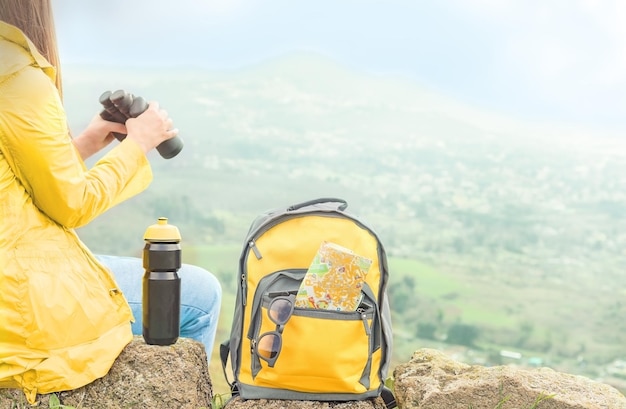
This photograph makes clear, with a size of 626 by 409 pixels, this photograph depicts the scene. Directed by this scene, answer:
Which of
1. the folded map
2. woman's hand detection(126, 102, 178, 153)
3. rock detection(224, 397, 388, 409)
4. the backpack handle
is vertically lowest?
rock detection(224, 397, 388, 409)

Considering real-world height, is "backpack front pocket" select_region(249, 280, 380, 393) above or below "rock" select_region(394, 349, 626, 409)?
above

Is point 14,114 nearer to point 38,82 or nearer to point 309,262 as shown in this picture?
point 38,82

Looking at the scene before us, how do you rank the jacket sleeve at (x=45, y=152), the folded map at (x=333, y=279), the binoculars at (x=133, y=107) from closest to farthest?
the jacket sleeve at (x=45, y=152)
the folded map at (x=333, y=279)
the binoculars at (x=133, y=107)

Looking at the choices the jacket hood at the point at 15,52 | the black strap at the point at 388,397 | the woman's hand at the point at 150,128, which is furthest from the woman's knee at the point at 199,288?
the jacket hood at the point at 15,52

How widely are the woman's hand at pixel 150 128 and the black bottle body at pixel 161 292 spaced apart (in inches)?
9.0

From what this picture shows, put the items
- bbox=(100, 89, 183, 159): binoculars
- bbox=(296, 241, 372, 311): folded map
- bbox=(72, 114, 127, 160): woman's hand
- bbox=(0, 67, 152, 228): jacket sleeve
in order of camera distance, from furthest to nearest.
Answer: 1. bbox=(72, 114, 127, 160): woman's hand
2. bbox=(100, 89, 183, 159): binoculars
3. bbox=(296, 241, 372, 311): folded map
4. bbox=(0, 67, 152, 228): jacket sleeve

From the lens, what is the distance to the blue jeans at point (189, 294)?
1.83 m

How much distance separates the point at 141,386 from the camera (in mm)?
1703

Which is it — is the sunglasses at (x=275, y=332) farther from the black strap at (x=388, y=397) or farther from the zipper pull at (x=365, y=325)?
the black strap at (x=388, y=397)

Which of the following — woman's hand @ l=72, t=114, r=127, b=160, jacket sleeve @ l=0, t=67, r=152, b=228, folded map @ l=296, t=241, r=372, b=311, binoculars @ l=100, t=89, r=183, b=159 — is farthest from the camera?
woman's hand @ l=72, t=114, r=127, b=160

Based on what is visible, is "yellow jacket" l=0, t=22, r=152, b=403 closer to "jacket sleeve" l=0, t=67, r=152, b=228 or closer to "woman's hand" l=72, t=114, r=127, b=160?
"jacket sleeve" l=0, t=67, r=152, b=228

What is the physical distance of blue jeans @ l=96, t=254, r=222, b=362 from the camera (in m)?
1.83

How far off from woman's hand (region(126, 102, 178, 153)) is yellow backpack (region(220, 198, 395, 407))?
30 cm

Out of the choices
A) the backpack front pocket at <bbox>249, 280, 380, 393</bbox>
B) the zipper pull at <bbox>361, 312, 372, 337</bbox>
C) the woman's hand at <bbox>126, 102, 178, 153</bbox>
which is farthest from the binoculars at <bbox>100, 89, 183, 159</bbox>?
the zipper pull at <bbox>361, 312, 372, 337</bbox>
